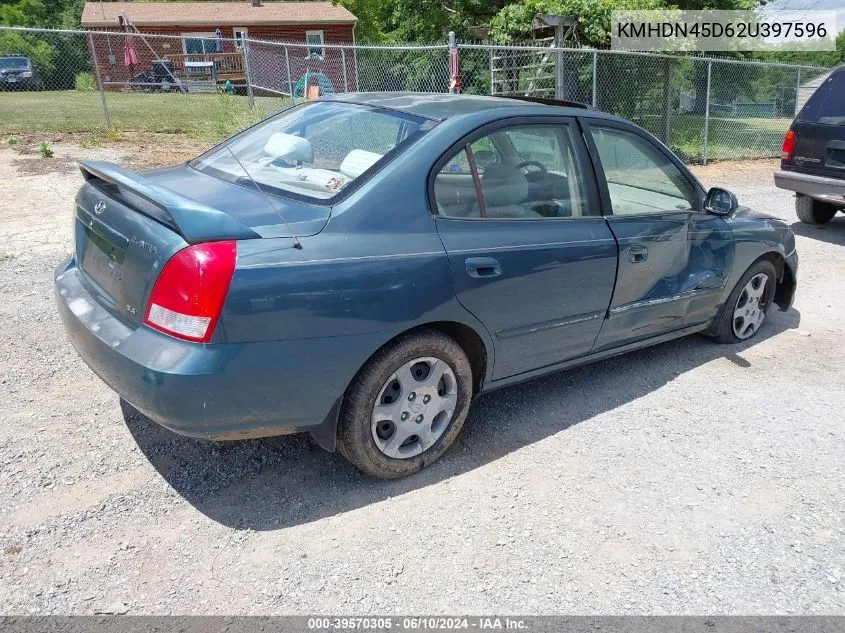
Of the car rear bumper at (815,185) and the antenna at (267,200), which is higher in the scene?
the antenna at (267,200)

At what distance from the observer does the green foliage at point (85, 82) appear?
2634 cm

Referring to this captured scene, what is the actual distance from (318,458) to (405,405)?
584mm

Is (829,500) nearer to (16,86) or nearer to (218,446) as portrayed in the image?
(218,446)

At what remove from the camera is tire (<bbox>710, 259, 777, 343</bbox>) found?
16.1ft

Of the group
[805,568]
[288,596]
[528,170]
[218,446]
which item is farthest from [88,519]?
[805,568]

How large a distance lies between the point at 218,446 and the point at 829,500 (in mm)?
2885

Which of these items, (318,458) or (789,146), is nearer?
(318,458)

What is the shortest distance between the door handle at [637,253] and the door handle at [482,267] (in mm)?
1004

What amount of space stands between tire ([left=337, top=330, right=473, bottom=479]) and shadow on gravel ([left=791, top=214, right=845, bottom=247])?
23.0ft

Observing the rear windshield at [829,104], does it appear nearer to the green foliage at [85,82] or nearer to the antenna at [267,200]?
the antenna at [267,200]

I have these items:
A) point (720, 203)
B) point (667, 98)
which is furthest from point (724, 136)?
point (720, 203)

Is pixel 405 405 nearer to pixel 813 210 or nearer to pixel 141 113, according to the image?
pixel 813 210

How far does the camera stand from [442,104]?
3.68 m

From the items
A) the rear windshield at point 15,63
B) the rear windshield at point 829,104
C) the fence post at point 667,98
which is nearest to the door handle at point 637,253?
the rear windshield at point 829,104
